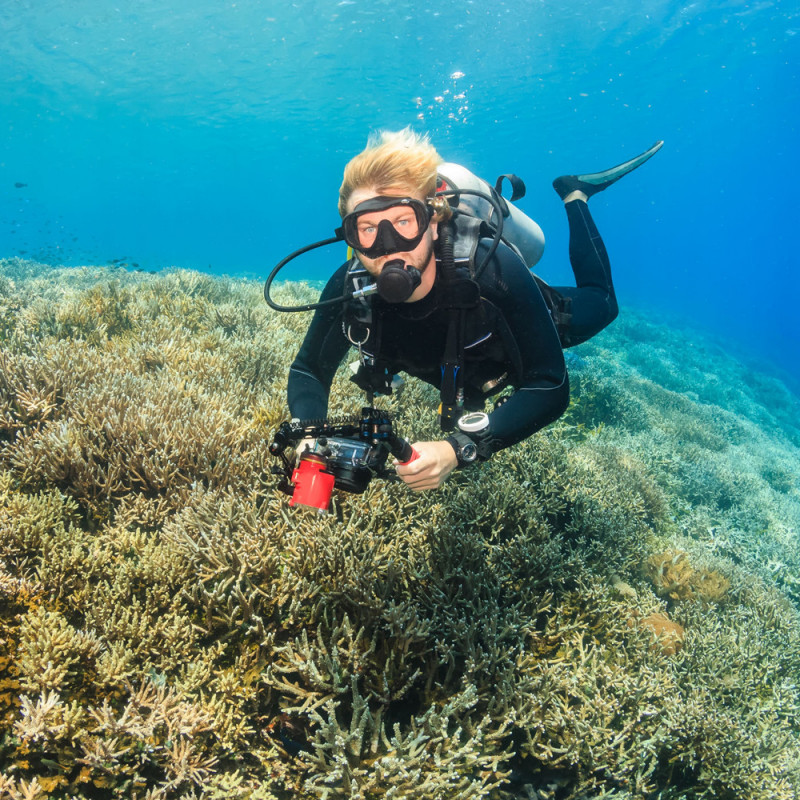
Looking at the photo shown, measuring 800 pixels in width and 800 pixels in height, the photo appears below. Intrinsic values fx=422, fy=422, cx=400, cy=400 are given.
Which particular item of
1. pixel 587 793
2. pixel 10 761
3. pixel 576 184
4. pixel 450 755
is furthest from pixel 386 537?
pixel 576 184

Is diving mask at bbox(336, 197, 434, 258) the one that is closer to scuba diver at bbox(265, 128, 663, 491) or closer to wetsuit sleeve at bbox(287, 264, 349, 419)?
scuba diver at bbox(265, 128, 663, 491)

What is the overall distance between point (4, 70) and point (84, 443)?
61.6 m

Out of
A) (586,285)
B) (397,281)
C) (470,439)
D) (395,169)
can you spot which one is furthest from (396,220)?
(586,285)

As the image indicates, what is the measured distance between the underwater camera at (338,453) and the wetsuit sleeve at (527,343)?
33.7 inches

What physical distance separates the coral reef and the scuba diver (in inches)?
42.8

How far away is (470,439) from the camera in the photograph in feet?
7.89

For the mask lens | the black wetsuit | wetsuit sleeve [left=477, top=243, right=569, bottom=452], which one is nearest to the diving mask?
the mask lens

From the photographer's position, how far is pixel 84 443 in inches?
138

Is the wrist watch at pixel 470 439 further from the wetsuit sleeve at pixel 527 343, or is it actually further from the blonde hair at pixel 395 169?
the blonde hair at pixel 395 169

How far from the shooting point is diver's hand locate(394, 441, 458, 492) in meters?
2.09

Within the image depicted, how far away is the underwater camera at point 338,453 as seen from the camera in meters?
1.89

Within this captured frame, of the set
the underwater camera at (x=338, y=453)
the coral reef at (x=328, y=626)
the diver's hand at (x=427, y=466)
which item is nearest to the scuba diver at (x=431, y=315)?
the diver's hand at (x=427, y=466)

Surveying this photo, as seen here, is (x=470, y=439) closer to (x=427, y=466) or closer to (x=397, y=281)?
(x=427, y=466)

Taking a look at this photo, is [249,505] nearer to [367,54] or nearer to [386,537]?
[386,537]
